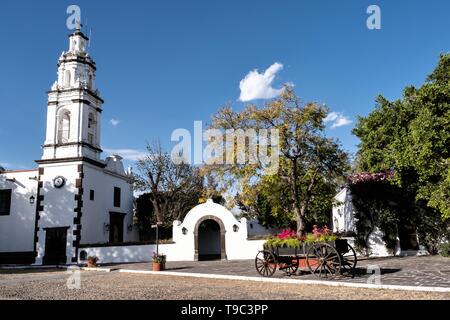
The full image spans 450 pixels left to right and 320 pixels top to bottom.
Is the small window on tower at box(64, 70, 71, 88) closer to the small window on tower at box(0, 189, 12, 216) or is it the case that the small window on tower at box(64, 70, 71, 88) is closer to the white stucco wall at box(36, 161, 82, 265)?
the white stucco wall at box(36, 161, 82, 265)

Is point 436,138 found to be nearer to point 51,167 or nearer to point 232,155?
point 232,155

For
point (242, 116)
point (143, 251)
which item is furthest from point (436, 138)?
point (143, 251)

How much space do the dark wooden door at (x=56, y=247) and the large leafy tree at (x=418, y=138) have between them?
16738mm

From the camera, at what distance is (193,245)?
906 inches

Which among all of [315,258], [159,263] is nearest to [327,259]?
[315,258]

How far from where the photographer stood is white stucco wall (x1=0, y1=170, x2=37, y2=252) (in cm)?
2398

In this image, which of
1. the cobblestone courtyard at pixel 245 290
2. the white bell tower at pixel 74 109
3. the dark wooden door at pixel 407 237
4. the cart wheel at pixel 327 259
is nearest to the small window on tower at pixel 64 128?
the white bell tower at pixel 74 109

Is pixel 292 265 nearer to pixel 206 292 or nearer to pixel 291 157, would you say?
pixel 206 292

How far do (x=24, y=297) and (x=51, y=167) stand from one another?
15.3 meters

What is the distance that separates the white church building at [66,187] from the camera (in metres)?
22.8

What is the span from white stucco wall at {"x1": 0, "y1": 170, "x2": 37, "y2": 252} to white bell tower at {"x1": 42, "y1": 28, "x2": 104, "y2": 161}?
2274mm

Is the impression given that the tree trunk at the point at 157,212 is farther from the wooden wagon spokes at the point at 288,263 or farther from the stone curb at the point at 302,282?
the wooden wagon spokes at the point at 288,263

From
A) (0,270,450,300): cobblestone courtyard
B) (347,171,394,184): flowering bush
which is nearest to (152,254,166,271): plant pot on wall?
(0,270,450,300): cobblestone courtyard

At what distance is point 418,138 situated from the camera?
14773mm
